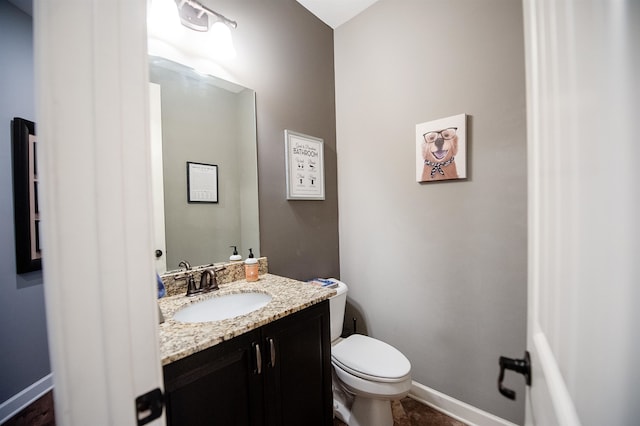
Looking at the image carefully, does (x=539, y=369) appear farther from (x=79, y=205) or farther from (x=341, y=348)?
(x=341, y=348)

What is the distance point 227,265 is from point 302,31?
A: 1747 millimetres

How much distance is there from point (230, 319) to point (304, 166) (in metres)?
1.14

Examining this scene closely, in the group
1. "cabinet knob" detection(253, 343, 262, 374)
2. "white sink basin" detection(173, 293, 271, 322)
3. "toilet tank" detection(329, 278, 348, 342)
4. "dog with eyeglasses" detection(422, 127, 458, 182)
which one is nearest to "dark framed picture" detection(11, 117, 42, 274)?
"white sink basin" detection(173, 293, 271, 322)

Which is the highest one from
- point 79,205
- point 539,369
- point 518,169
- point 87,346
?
point 518,169

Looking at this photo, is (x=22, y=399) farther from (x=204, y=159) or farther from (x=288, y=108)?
(x=288, y=108)

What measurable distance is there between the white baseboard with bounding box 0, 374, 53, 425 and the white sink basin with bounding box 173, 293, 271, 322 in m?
1.05

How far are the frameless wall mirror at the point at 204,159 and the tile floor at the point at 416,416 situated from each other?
135 centimetres

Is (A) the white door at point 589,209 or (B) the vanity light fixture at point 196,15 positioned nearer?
(A) the white door at point 589,209

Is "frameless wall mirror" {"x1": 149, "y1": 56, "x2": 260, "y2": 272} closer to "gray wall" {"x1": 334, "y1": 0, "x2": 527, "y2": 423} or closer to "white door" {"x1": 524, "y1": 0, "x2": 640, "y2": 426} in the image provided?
"gray wall" {"x1": 334, "y1": 0, "x2": 527, "y2": 423}

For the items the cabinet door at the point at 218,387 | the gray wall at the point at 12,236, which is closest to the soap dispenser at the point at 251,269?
the cabinet door at the point at 218,387

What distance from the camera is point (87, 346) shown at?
36 cm

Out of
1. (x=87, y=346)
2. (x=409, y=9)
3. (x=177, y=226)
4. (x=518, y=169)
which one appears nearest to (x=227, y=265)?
(x=177, y=226)

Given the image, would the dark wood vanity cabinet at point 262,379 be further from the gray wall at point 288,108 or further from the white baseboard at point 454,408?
the white baseboard at point 454,408

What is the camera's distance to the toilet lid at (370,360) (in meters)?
1.20
